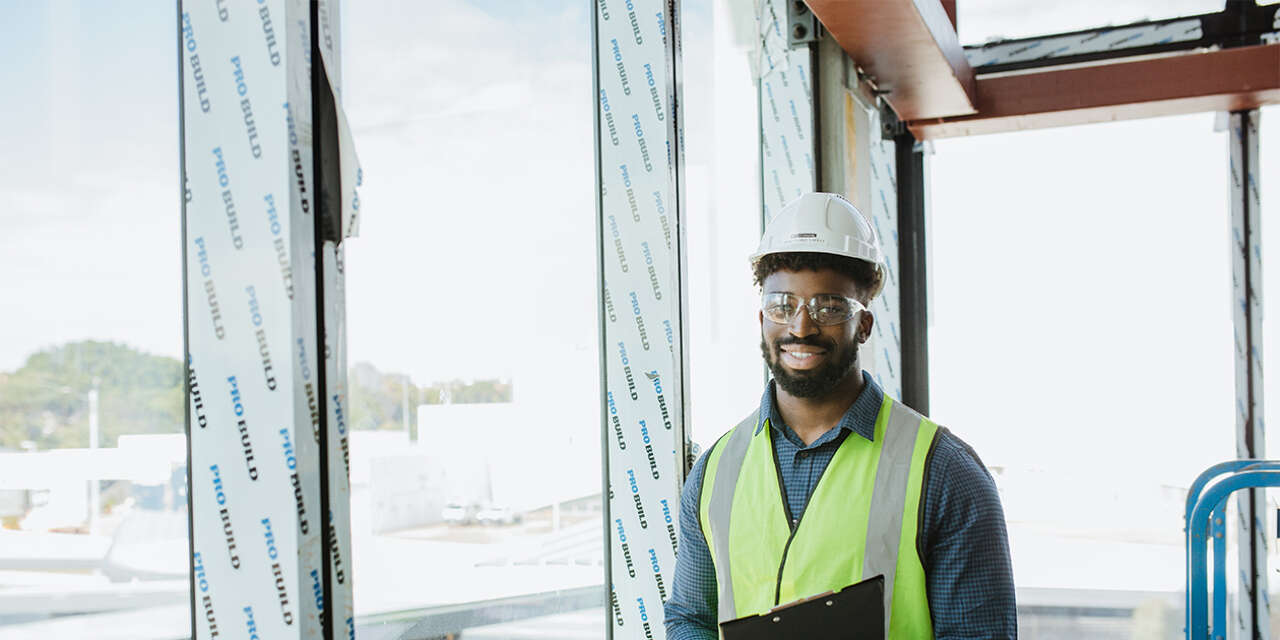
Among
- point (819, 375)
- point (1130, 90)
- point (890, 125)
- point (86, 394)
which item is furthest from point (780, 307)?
point (890, 125)

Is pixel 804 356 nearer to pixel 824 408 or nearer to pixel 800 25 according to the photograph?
pixel 824 408

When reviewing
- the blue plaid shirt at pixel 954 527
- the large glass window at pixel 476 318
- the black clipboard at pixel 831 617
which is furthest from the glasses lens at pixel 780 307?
the large glass window at pixel 476 318

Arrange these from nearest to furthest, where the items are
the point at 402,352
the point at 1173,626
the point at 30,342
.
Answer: the point at 30,342 → the point at 402,352 → the point at 1173,626

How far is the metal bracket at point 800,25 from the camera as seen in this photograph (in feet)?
15.2

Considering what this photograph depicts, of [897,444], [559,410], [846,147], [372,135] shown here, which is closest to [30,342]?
[897,444]

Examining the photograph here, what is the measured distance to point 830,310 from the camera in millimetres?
2193

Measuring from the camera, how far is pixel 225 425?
168 centimetres

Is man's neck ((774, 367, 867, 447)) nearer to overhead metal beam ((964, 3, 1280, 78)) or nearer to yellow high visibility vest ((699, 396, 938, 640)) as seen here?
yellow high visibility vest ((699, 396, 938, 640))

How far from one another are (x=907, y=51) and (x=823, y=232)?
2.31 metres

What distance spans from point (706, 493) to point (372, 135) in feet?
8.09

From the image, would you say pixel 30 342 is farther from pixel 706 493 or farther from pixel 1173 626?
→ pixel 1173 626

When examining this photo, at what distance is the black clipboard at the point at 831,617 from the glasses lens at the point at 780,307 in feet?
2.04

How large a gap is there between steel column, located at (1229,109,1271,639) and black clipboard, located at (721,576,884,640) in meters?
5.02

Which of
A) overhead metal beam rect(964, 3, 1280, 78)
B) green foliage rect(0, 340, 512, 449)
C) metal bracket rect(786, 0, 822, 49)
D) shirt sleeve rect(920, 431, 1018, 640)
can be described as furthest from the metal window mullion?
overhead metal beam rect(964, 3, 1280, 78)
